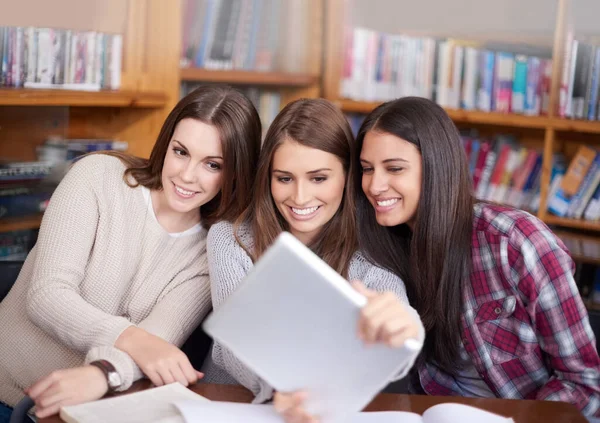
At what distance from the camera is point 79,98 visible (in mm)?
2814

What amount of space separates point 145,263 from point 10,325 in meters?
0.33

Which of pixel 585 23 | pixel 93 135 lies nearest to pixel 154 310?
pixel 93 135

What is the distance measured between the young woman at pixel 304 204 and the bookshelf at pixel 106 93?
1.28m

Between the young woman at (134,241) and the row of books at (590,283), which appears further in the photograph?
the row of books at (590,283)

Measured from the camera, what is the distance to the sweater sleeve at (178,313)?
1621mm

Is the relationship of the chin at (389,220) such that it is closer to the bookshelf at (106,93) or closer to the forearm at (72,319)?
the forearm at (72,319)

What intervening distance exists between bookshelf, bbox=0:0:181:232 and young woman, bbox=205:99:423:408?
1.28 meters

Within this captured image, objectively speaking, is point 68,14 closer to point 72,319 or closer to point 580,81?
point 72,319

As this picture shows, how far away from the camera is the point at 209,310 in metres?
1.81

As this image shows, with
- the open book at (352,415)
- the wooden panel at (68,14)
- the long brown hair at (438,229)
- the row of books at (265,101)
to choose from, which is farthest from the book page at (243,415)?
the row of books at (265,101)

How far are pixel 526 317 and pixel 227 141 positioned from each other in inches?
30.8

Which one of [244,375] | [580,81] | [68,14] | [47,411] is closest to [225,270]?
[244,375]

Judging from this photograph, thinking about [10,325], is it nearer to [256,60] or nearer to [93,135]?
[93,135]

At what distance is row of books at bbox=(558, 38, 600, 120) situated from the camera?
311cm
